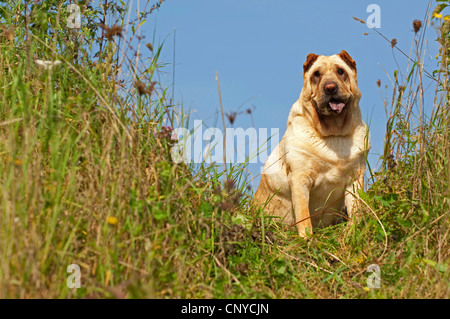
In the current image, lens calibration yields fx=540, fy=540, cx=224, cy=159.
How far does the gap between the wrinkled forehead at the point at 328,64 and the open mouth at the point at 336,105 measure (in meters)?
0.32

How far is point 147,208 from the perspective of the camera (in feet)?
10.8

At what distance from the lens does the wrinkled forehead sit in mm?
5316

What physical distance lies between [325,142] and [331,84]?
630 mm

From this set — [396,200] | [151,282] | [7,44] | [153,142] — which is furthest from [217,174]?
[7,44]

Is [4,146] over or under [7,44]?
under

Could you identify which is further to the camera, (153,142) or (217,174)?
(217,174)

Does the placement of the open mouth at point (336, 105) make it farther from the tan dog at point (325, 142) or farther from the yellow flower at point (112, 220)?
the yellow flower at point (112, 220)

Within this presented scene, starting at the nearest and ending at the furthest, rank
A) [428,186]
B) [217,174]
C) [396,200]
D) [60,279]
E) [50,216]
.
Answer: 1. [60,279]
2. [50,216]
3. [428,186]
4. [396,200]
5. [217,174]

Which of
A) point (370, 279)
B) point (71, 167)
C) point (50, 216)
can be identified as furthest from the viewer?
point (370, 279)

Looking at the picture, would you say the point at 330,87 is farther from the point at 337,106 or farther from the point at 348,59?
the point at 348,59

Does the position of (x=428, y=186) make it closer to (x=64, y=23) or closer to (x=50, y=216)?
(x=50, y=216)

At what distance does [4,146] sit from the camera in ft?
12.4

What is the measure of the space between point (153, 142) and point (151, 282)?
1232 mm

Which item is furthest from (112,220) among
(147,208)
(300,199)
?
(300,199)
